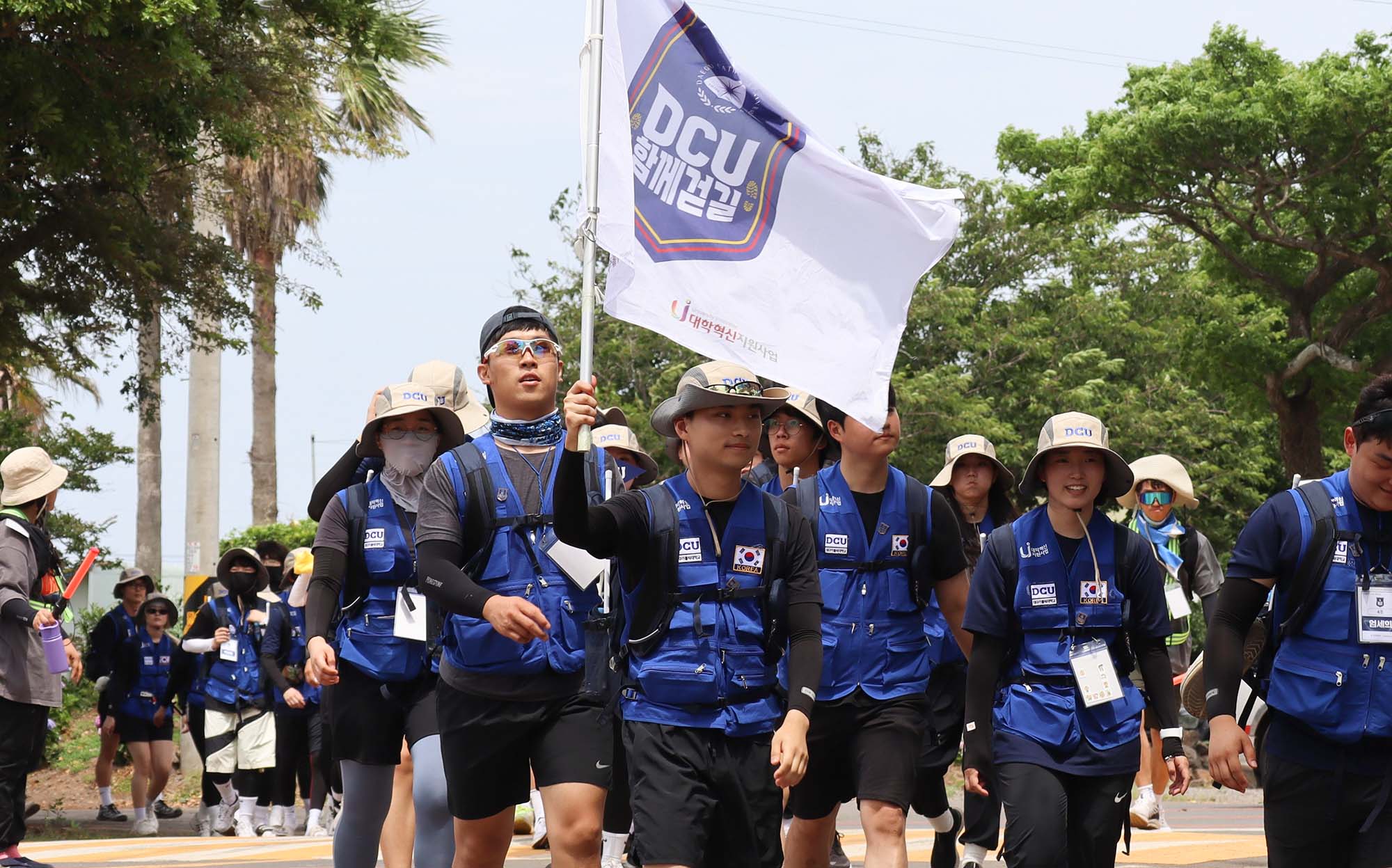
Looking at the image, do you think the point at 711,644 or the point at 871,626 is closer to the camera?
the point at 711,644

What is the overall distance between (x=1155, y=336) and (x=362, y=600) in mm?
31556

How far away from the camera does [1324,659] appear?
5359 millimetres

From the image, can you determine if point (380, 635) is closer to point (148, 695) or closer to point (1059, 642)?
point (1059, 642)

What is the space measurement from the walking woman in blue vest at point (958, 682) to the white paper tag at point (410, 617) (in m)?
2.19

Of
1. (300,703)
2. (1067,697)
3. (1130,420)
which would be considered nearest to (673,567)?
(1067,697)

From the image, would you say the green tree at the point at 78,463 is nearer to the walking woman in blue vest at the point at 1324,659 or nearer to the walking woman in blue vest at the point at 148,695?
the walking woman in blue vest at the point at 148,695

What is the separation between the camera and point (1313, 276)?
2962 centimetres

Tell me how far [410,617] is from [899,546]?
2.01m

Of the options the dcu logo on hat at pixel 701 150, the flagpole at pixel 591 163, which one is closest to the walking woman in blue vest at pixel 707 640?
the flagpole at pixel 591 163

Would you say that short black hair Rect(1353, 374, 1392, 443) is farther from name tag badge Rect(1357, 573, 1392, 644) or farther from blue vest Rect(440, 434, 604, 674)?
blue vest Rect(440, 434, 604, 674)

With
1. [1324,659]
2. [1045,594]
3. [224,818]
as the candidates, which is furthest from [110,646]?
[1324,659]

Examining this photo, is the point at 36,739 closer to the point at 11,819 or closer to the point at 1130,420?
the point at 11,819

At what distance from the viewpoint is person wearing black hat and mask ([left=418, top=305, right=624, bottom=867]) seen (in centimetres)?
580

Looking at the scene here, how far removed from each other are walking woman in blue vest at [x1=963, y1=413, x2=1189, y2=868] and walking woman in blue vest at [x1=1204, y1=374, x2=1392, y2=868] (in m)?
0.74
